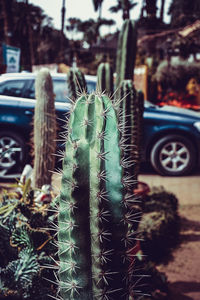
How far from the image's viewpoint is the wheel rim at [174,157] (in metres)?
6.86

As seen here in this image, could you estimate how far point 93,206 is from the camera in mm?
1287

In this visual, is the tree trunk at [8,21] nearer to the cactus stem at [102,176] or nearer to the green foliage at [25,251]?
the green foliage at [25,251]

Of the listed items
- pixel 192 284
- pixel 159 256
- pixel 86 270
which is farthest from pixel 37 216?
pixel 159 256

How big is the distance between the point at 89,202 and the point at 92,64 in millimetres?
16022

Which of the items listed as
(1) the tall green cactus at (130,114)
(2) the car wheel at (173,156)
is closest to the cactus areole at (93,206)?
(1) the tall green cactus at (130,114)

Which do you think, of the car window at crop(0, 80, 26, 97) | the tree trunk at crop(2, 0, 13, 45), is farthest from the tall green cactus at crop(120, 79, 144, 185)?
the car window at crop(0, 80, 26, 97)

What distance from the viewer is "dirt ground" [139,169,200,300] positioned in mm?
3096

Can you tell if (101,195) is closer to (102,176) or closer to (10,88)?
(102,176)

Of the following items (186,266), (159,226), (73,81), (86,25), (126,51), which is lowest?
(186,266)

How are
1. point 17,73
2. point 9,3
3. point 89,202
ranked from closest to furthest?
point 89,202 < point 17,73 < point 9,3

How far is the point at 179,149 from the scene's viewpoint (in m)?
7.00

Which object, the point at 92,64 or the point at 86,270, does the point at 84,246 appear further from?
the point at 92,64

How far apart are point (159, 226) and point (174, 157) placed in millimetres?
3029

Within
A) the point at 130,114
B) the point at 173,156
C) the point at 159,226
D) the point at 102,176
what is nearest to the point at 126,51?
the point at 130,114
